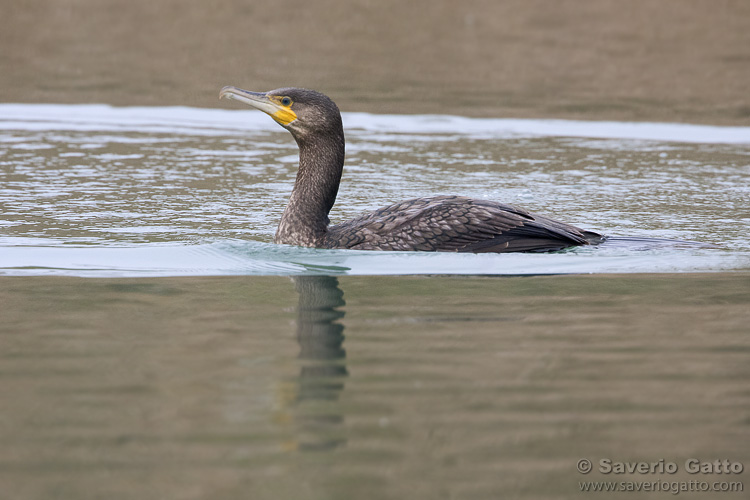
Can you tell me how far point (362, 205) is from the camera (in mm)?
9320

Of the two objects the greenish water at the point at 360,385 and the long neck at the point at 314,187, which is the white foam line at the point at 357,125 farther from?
Result: the greenish water at the point at 360,385

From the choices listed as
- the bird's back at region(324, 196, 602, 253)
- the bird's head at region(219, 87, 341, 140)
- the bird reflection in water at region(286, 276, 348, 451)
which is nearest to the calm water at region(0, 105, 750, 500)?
the bird reflection in water at region(286, 276, 348, 451)

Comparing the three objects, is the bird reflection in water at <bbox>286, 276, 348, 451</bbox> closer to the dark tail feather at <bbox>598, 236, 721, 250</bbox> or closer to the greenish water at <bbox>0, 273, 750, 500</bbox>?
the greenish water at <bbox>0, 273, 750, 500</bbox>

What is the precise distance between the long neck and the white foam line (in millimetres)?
5216

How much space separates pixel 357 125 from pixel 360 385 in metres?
8.77

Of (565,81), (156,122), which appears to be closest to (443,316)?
(156,122)

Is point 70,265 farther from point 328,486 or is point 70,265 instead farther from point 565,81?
point 565,81

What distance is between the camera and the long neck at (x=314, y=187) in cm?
757

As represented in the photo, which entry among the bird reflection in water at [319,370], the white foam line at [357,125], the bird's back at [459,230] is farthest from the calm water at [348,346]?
the white foam line at [357,125]

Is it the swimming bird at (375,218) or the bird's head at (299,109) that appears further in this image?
the bird's head at (299,109)

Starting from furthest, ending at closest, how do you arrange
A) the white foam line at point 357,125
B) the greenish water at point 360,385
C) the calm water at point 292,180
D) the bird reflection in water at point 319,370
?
the white foam line at point 357,125 < the calm water at point 292,180 < the bird reflection in water at point 319,370 < the greenish water at point 360,385

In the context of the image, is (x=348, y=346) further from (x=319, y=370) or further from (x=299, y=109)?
(x=299, y=109)

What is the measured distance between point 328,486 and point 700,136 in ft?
32.6

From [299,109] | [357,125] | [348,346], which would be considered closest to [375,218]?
[299,109]
